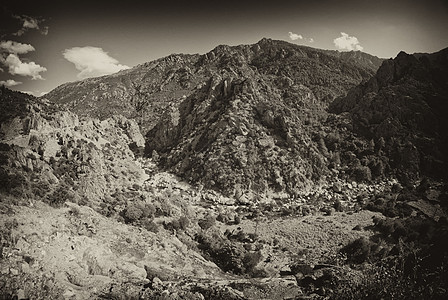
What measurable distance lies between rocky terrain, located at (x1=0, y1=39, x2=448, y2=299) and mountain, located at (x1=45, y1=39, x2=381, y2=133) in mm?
2371

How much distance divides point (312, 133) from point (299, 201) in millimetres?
16781

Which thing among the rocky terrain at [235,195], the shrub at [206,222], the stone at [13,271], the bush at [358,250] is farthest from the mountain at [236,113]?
the stone at [13,271]

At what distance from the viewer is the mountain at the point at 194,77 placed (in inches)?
2840

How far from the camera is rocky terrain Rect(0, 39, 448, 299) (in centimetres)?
877

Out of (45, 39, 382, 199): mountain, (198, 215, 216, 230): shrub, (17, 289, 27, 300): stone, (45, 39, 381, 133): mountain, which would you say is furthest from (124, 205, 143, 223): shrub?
(45, 39, 381, 133): mountain

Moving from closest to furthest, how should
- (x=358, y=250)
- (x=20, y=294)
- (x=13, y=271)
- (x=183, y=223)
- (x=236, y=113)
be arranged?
1. (x=20, y=294)
2. (x=13, y=271)
3. (x=358, y=250)
4. (x=183, y=223)
5. (x=236, y=113)

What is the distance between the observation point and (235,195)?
1336 inches

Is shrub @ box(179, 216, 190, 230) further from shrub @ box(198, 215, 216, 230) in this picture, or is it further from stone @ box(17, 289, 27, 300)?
stone @ box(17, 289, 27, 300)

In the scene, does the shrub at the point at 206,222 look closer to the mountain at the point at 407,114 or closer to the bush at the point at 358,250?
the bush at the point at 358,250

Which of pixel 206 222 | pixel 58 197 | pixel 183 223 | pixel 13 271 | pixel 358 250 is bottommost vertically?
pixel 358 250

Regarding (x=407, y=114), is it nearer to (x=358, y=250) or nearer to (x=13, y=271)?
(x=358, y=250)

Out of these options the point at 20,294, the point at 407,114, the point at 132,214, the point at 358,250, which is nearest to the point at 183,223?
the point at 132,214

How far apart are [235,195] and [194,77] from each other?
55728 millimetres

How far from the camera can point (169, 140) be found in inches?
1967
